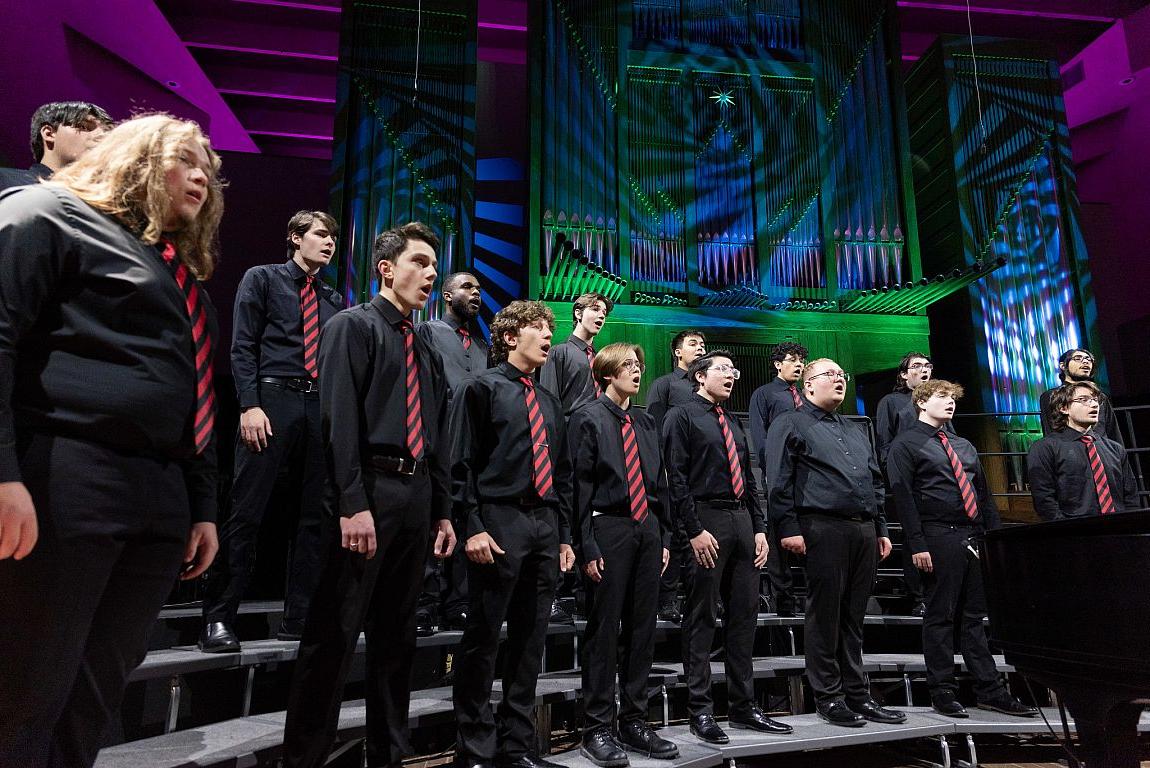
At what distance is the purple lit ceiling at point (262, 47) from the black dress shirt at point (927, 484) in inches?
206

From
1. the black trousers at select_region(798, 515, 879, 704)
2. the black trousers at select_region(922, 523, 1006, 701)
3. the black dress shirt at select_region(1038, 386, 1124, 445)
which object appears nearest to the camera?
the black trousers at select_region(798, 515, 879, 704)

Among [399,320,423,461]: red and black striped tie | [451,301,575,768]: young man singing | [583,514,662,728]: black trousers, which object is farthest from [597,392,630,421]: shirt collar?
[399,320,423,461]: red and black striped tie

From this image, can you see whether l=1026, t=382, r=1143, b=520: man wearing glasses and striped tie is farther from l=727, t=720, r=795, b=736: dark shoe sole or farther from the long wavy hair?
the long wavy hair

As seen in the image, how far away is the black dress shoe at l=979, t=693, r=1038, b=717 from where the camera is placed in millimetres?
3687

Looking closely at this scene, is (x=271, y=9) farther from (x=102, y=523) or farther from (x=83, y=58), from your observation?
(x=102, y=523)

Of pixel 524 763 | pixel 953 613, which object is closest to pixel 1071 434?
pixel 953 613

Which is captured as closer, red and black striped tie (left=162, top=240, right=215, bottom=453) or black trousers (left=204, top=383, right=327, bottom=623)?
red and black striped tie (left=162, top=240, right=215, bottom=453)

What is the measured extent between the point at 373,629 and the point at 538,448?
0.87m

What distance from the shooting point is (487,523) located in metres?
2.70

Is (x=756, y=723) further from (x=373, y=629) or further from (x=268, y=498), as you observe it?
(x=268, y=498)

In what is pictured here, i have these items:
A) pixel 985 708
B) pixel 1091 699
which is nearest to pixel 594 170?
pixel 985 708

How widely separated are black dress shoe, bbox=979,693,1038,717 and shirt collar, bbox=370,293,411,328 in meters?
3.31

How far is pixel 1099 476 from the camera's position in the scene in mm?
4258

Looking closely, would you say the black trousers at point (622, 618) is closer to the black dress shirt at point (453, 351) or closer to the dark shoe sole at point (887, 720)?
the black dress shirt at point (453, 351)
